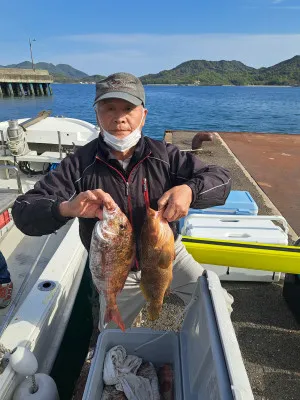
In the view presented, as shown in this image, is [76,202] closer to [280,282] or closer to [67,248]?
[67,248]

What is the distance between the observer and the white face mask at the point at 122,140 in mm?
2372

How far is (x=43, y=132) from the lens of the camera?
8383mm

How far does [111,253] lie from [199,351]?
89cm

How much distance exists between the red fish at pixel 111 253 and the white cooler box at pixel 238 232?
6.20 ft

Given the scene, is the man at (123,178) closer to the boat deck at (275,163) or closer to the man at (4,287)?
the man at (4,287)

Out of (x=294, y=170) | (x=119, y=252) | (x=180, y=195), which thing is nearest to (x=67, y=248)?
(x=119, y=252)

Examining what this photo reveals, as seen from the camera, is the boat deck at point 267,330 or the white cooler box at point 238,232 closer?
the boat deck at point 267,330

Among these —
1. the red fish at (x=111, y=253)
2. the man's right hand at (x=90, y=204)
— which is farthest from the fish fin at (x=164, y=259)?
the man's right hand at (x=90, y=204)

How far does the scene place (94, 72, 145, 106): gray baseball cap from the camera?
221 cm

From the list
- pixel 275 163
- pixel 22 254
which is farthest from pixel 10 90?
pixel 22 254

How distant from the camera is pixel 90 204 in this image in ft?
6.73

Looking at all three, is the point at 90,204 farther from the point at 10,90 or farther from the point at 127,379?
the point at 10,90

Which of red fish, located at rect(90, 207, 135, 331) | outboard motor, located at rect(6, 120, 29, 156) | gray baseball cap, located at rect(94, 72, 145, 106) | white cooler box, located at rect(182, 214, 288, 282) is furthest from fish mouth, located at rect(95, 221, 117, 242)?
outboard motor, located at rect(6, 120, 29, 156)

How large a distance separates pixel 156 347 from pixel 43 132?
7118 mm
